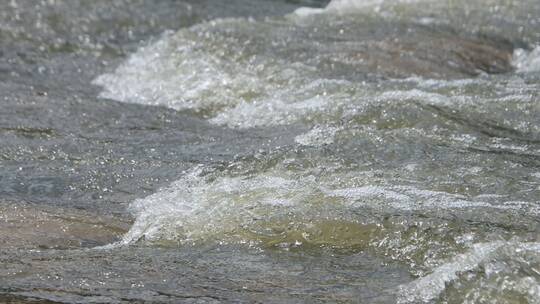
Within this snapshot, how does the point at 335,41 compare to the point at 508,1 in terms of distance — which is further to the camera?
the point at 508,1

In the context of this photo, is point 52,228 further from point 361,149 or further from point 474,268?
point 474,268

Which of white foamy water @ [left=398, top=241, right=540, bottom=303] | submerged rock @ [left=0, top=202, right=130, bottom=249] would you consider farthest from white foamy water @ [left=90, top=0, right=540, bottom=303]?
submerged rock @ [left=0, top=202, right=130, bottom=249]

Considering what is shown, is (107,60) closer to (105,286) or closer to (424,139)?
(424,139)

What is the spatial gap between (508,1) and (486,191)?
21.2ft

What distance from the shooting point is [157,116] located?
638 centimetres

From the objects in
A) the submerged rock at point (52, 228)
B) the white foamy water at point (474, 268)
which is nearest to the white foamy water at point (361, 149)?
the white foamy water at point (474, 268)

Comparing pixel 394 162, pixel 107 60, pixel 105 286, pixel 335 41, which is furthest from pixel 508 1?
pixel 105 286

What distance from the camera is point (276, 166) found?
458 cm

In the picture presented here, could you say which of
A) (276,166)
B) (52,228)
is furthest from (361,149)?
(52,228)

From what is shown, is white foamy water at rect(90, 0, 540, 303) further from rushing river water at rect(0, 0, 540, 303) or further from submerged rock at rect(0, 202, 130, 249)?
submerged rock at rect(0, 202, 130, 249)

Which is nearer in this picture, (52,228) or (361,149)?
(52,228)

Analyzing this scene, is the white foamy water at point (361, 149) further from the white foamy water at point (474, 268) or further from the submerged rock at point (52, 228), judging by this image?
the submerged rock at point (52, 228)

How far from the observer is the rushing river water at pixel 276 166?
341 cm

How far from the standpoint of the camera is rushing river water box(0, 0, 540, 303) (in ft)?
11.2
